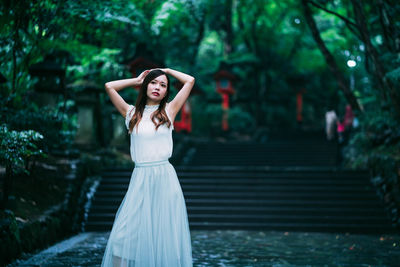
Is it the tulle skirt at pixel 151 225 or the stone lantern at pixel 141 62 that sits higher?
the stone lantern at pixel 141 62

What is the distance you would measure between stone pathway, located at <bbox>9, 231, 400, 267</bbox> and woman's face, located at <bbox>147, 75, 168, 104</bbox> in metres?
2.88

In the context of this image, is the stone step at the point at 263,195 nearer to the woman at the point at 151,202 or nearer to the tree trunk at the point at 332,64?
the tree trunk at the point at 332,64

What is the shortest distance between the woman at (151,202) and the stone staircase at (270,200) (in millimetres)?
6259

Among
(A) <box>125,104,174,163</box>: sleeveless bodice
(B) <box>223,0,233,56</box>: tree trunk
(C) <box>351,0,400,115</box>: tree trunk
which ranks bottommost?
(A) <box>125,104,174,163</box>: sleeveless bodice

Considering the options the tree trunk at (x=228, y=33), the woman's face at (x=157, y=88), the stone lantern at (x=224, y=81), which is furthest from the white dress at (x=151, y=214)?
the tree trunk at (x=228, y=33)

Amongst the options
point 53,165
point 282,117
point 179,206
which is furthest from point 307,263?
point 282,117


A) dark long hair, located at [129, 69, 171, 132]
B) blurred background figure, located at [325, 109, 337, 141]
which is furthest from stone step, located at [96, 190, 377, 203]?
dark long hair, located at [129, 69, 171, 132]

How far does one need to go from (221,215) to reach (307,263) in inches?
171

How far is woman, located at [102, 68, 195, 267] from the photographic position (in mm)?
4105

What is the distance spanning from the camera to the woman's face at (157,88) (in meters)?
4.29

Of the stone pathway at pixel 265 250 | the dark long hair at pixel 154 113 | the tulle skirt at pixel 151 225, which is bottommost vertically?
the stone pathway at pixel 265 250

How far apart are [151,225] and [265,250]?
384 centimetres

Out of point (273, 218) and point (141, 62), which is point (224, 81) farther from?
point (273, 218)

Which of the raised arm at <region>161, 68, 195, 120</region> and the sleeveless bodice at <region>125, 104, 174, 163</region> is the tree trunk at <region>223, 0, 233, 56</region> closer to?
the raised arm at <region>161, 68, 195, 120</region>
